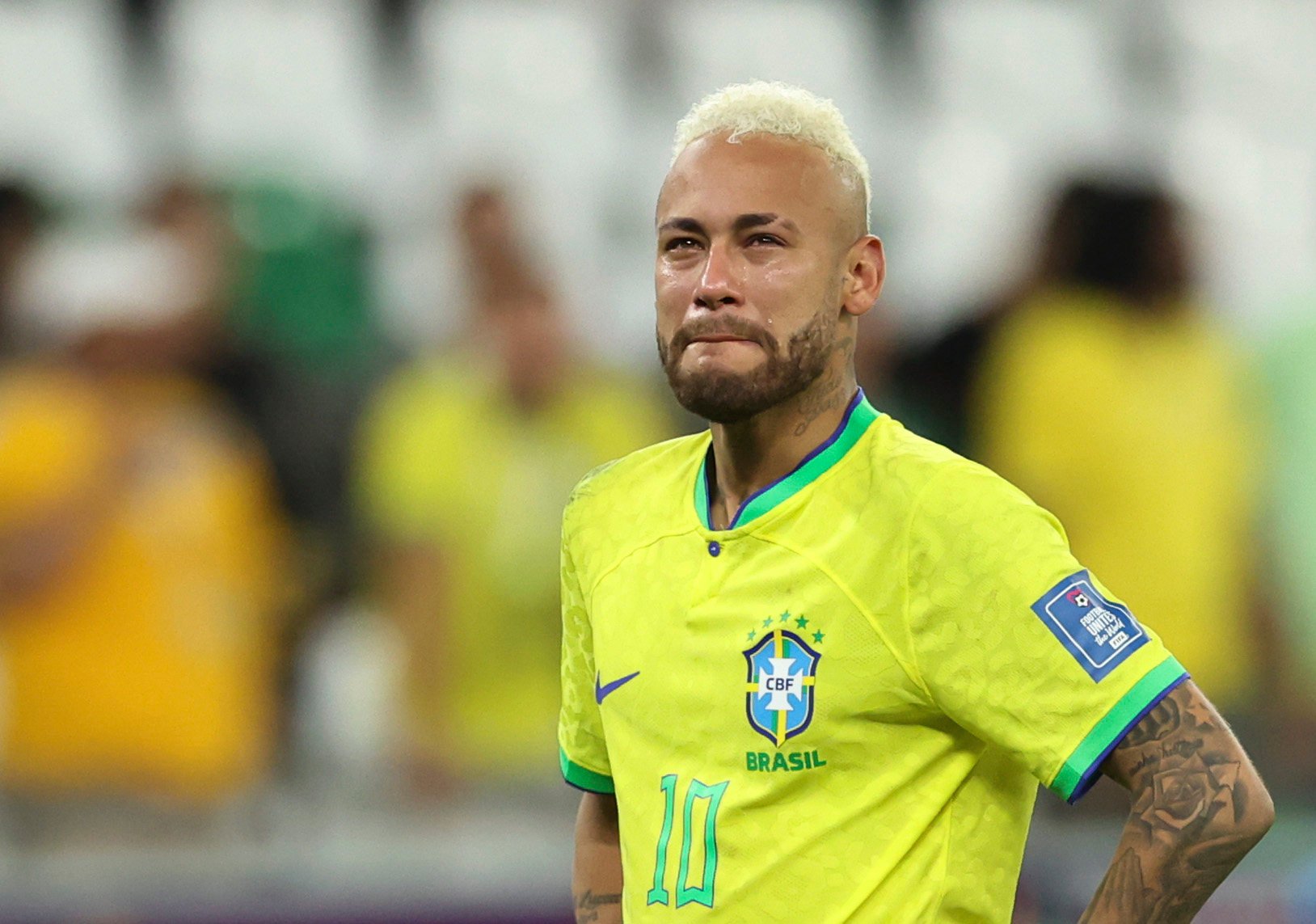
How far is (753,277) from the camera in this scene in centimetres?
247

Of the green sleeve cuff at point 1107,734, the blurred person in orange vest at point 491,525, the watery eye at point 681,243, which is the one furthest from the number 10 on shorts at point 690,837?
the blurred person in orange vest at point 491,525

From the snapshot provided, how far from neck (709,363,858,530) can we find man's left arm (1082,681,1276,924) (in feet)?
1.99

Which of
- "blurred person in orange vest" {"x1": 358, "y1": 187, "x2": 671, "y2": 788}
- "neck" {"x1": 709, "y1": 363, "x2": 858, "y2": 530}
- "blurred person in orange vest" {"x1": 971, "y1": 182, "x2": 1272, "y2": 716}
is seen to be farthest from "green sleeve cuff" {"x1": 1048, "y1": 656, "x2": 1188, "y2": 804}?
"blurred person in orange vest" {"x1": 971, "y1": 182, "x2": 1272, "y2": 716}

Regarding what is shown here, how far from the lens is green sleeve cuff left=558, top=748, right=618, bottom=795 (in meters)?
2.88

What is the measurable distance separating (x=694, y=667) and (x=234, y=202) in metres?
4.25

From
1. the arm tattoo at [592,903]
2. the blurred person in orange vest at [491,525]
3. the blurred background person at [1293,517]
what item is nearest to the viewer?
the arm tattoo at [592,903]

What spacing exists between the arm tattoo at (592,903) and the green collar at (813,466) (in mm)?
644

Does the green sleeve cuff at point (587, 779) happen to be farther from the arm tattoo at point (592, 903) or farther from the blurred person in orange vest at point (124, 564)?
the blurred person in orange vest at point (124, 564)

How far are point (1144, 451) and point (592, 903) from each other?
3549 mm

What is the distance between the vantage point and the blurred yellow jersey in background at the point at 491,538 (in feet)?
18.9

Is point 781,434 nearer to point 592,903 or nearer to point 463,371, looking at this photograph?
point 592,903

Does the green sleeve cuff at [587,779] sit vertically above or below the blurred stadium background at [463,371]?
below

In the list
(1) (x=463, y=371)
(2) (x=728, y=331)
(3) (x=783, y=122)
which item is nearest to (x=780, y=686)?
(2) (x=728, y=331)

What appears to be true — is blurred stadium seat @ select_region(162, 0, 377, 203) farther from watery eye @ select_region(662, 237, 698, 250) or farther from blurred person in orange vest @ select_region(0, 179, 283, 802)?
watery eye @ select_region(662, 237, 698, 250)
